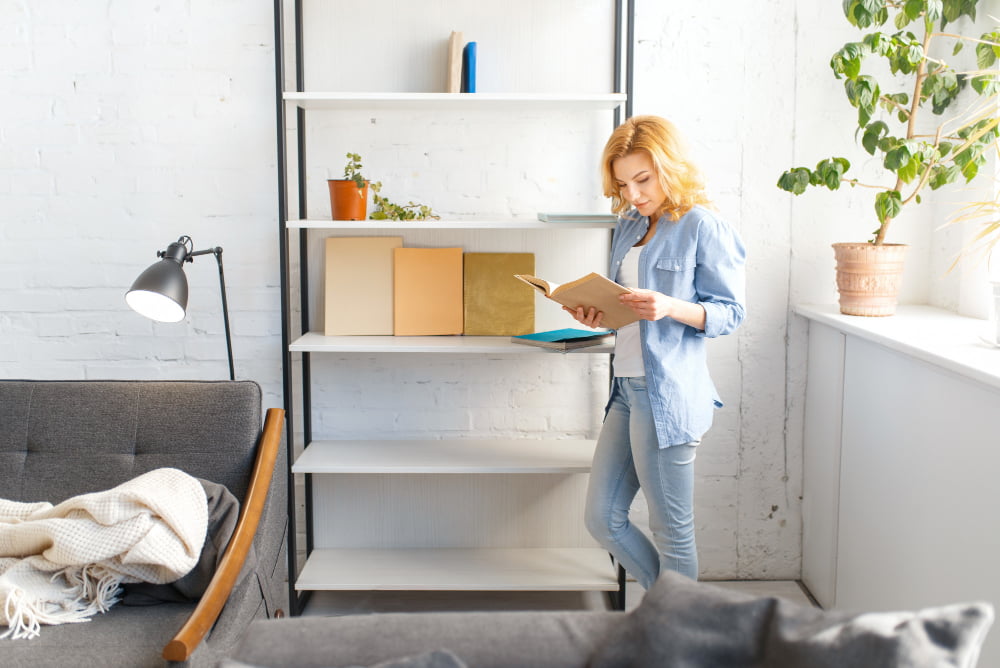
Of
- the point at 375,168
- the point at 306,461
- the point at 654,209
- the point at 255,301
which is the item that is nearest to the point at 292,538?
the point at 306,461

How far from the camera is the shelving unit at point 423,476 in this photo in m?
2.64

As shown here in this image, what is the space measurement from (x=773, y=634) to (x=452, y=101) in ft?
6.38

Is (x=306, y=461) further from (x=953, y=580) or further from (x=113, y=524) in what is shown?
(x=953, y=580)

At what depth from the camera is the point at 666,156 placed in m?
2.18

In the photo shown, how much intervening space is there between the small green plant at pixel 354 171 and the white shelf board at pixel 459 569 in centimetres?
118

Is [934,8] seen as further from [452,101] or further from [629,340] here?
[452,101]

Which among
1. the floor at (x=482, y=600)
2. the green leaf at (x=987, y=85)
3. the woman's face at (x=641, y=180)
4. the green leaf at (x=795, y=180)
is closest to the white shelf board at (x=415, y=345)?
the woman's face at (x=641, y=180)

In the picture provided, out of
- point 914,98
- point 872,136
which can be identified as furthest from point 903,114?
point 872,136

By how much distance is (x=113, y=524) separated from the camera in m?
1.86

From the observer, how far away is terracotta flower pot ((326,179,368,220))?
104 inches

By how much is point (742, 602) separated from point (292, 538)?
5.83 ft

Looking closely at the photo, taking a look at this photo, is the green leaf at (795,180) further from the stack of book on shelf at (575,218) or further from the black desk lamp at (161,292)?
the black desk lamp at (161,292)

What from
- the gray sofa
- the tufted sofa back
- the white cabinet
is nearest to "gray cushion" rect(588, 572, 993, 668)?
the white cabinet

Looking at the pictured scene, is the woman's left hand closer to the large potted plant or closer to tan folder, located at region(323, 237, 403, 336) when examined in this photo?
the large potted plant
